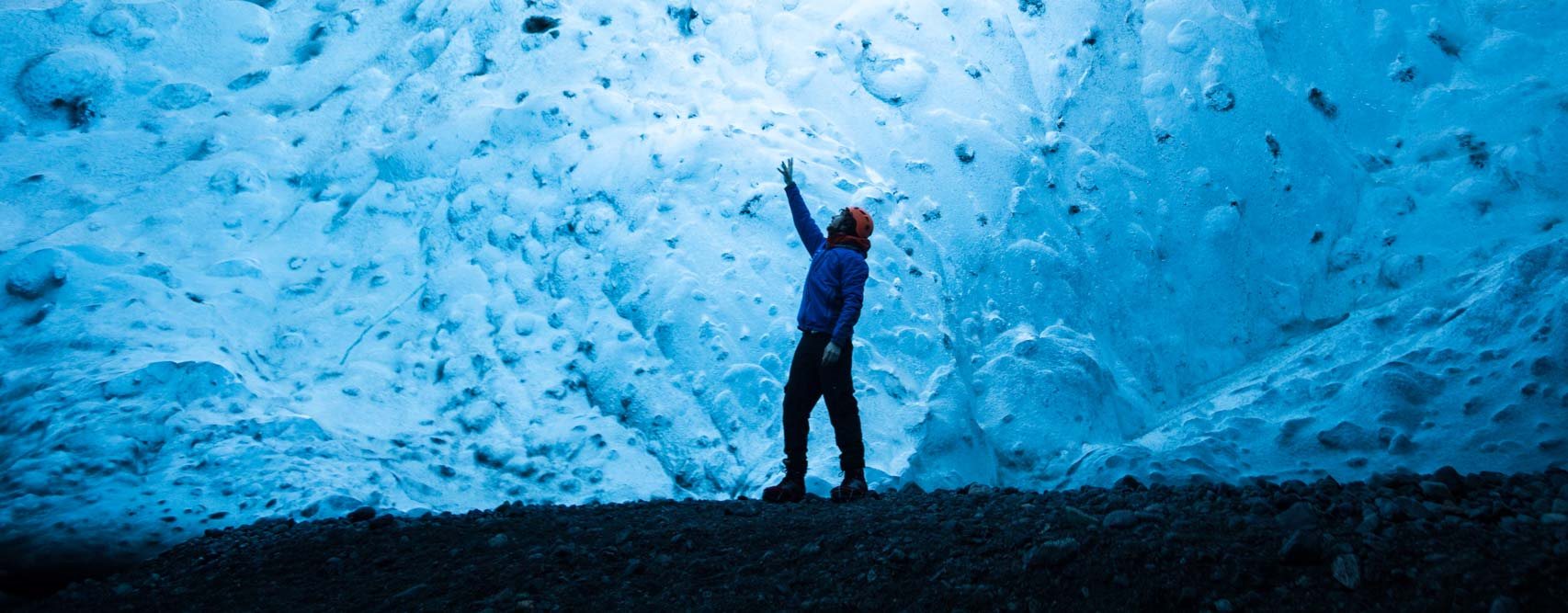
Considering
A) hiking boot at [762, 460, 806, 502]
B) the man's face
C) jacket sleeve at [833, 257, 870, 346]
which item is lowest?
hiking boot at [762, 460, 806, 502]

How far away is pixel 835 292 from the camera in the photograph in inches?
165

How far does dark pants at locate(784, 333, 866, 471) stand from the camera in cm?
415

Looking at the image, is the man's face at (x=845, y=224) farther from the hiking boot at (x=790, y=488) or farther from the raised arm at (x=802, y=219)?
the hiking boot at (x=790, y=488)

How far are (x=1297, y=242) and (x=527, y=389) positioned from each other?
415 cm

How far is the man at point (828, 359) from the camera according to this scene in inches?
162

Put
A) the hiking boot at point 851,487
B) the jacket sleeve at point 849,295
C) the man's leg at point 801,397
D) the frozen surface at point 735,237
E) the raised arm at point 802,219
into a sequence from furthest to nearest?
the raised arm at point 802,219
the frozen surface at point 735,237
the man's leg at point 801,397
the jacket sleeve at point 849,295
the hiking boot at point 851,487

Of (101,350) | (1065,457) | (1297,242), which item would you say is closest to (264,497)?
(101,350)

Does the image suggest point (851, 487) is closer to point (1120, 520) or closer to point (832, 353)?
point (832, 353)

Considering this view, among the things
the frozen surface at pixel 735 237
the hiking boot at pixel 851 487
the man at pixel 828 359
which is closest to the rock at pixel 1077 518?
the hiking boot at pixel 851 487

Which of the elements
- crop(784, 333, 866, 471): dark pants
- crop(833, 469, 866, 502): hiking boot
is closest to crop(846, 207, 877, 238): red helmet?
crop(784, 333, 866, 471): dark pants

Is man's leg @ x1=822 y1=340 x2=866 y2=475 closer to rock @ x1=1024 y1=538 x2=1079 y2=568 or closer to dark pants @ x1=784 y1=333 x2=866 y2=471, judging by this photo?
dark pants @ x1=784 y1=333 x2=866 y2=471

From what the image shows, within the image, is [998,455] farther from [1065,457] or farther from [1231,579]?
[1231,579]

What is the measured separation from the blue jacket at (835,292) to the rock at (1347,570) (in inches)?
88.7

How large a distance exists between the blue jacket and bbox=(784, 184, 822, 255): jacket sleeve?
0.15m
